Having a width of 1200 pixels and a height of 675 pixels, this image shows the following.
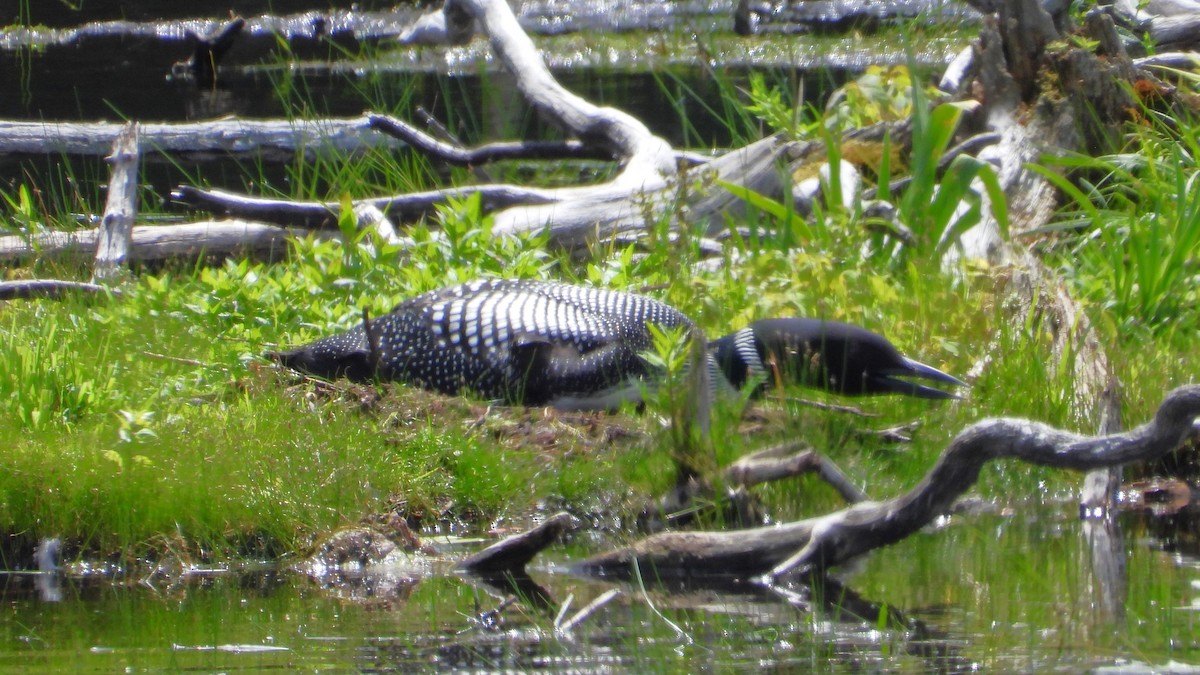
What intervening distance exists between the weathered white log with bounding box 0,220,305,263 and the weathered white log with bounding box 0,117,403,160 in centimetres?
119

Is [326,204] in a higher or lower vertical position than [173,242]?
higher

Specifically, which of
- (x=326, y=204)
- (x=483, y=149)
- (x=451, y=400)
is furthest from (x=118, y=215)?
(x=451, y=400)

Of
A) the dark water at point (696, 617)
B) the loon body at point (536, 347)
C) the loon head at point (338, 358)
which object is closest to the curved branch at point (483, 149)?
the loon body at point (536, 347)

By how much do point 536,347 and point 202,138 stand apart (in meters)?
4.48

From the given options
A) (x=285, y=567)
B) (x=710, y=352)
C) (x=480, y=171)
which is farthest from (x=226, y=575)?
(x=480, y=171)

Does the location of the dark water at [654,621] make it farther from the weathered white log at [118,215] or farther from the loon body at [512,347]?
the weathered white log at [118,215]

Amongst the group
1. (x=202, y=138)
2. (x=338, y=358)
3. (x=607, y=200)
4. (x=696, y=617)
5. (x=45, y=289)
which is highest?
(x=202, y=138)

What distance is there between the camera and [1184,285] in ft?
16.5

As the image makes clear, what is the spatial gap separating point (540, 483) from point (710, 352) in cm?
81

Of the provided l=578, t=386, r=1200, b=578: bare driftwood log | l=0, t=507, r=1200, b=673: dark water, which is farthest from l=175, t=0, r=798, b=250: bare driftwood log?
l=0, t=507, r=1200, b=673: dark water

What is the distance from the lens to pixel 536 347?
15.0 feet

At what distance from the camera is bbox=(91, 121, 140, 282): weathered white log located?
616 cm

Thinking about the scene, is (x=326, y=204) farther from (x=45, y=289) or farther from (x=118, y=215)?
(x=45, y=289)

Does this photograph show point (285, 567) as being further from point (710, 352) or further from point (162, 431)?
point (710, 352)
